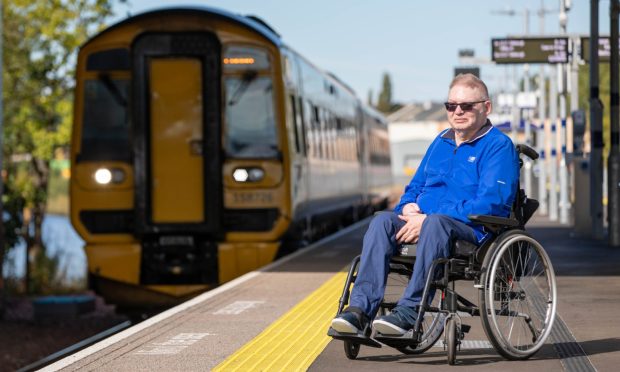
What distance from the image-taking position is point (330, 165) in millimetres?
23250

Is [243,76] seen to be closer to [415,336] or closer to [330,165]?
[330,165]

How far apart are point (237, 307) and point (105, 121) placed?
18.8ft

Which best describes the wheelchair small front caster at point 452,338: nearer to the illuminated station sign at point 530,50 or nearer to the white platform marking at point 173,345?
the white platform marking at point 173,345

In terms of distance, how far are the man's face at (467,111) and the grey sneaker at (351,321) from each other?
1.15 meters

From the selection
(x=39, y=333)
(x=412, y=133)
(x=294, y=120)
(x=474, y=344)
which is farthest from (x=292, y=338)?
(x=412, y=133)

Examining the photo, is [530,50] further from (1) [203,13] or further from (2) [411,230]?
(2) [411,230]

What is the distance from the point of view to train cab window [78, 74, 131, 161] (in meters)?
16.3

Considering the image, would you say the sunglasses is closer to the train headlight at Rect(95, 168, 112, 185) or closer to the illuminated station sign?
the train headlight at Rect(95, 168, 112, 185)

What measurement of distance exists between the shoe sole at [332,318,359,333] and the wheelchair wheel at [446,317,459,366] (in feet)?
1.70

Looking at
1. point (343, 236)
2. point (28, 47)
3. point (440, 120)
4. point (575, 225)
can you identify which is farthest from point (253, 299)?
point (440, 120)

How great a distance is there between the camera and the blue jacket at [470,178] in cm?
746

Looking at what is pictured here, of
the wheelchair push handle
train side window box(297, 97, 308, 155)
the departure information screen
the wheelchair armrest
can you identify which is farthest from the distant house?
the wheelchair armrest

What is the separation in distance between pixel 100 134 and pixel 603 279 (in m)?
5.99

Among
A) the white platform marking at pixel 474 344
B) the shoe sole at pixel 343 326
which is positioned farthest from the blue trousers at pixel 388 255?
the white platform marking at pixel 474 344
